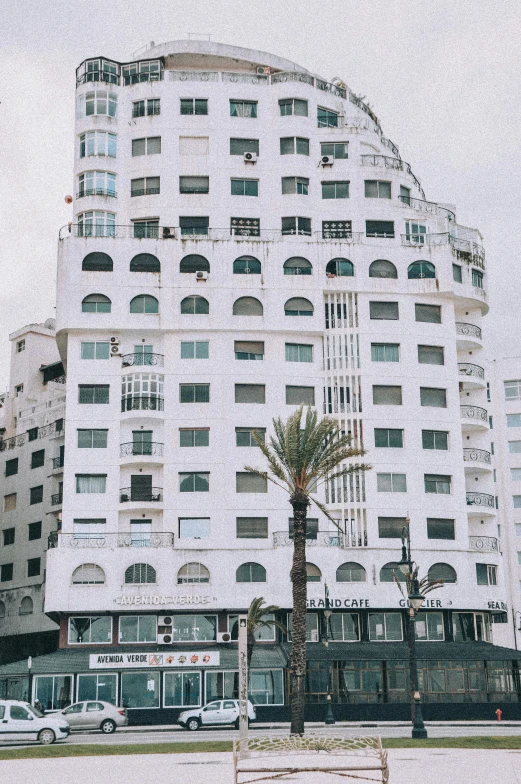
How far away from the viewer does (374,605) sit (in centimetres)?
6112

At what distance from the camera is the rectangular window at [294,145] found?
2800 inches

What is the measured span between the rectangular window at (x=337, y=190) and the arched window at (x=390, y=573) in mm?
24976

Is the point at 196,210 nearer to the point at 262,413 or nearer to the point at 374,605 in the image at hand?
the point at 262,413

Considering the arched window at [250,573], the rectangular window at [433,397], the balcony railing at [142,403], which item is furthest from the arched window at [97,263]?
the rectangular window at [433,397]

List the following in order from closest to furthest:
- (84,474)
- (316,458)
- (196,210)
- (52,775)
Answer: (52,775) < (316,458) < (84,474) < (196,210)

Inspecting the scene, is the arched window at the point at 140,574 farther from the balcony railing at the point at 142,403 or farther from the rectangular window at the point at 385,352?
the rectangular window at the point at 385,352

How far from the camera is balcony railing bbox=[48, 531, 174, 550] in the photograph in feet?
201

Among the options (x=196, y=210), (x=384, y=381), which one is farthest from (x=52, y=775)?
(x=196, y=210)

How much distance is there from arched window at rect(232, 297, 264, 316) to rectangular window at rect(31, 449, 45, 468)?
19.6 metres

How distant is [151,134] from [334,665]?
36547 mm

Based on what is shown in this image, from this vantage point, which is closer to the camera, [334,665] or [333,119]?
[334,665]

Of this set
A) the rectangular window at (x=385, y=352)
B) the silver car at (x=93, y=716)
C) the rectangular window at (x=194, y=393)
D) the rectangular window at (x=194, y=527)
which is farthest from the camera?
the rectangular window at (x=385, y=352)

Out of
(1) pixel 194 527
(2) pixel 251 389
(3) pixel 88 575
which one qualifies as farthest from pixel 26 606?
(2) pixel 251 389

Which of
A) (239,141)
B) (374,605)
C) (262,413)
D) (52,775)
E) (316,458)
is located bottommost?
(52,775)
